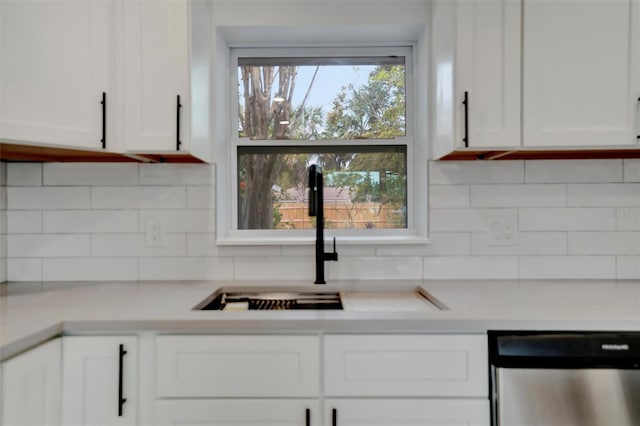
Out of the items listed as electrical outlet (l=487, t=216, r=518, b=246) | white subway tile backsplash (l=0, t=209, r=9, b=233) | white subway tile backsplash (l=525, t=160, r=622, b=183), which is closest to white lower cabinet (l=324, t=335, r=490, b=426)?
electrical outlet (l=487, t=216, r=518, b=246)

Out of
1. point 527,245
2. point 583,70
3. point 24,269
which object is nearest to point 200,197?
point 24,269

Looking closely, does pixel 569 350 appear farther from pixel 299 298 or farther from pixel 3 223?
pixel 3 223

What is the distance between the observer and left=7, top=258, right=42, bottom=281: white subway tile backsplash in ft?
5.71

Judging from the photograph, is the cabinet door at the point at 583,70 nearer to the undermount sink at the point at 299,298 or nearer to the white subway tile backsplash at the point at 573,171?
the white subway tile backsplash at the point at 573,171

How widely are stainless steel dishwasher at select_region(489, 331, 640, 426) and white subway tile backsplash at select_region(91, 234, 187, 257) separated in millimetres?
1381

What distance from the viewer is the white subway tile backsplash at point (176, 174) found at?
177 cm

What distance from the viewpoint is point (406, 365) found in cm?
116

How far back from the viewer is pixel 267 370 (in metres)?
1.15

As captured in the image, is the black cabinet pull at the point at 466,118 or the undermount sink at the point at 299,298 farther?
the undermount sink at the point at 299,298

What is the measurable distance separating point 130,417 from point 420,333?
88 cm

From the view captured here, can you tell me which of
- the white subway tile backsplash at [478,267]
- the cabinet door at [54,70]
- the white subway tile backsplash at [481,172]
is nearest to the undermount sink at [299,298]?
the white subway tile backsplash at [478,267]

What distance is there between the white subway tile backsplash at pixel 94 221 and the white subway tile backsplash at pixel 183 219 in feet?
0.21

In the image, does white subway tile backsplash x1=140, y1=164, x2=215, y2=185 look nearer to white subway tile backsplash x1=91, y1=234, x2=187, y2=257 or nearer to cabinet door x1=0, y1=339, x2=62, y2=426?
white subway tile backsplash x1=91, y1=234, x2=187, y2=257

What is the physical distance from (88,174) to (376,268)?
1.35m
